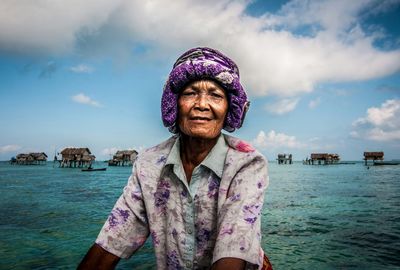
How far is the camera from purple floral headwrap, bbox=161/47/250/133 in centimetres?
173

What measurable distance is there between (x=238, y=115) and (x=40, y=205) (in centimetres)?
1832

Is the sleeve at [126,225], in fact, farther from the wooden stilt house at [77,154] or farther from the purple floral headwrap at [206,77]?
the wooden stilt house at [77,154]

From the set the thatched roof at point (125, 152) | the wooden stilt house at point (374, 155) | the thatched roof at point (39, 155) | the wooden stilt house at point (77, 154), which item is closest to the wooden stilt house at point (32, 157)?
the thatched roof at point (39, 155)

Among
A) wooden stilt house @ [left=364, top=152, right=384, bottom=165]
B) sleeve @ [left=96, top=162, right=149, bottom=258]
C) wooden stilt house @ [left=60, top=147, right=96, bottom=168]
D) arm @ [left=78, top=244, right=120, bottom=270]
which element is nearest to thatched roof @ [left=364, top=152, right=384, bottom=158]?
wooden stilt house @ [left=364, top=152, right=384, bottom=165]

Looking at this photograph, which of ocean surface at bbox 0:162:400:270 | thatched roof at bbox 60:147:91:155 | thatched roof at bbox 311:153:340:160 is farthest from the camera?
thatched roof at bbox 311:153:340:160

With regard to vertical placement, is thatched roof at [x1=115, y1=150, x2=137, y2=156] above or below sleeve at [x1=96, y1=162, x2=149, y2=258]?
above

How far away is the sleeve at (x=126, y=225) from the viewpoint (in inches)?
68.5

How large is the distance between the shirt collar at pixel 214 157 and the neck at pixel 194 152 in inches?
2.5

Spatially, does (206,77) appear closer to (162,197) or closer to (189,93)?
(189,93)

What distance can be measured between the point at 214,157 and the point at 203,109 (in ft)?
0.99

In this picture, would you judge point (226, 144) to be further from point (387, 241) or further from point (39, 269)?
point (387, 241)

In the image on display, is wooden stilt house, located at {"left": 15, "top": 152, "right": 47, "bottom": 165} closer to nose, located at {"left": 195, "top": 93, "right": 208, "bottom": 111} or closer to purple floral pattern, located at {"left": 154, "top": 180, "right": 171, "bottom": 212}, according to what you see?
purple floral pattern, located at {"left": 154, "top": 180, "right": 171, "bottom": 212}

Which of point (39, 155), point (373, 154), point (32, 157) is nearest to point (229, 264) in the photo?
point (373, 154)

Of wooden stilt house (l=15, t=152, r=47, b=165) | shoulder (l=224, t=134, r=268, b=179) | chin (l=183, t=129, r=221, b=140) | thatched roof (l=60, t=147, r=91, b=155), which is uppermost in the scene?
thatched roof (l=60, t=147, r=91, b=155)
